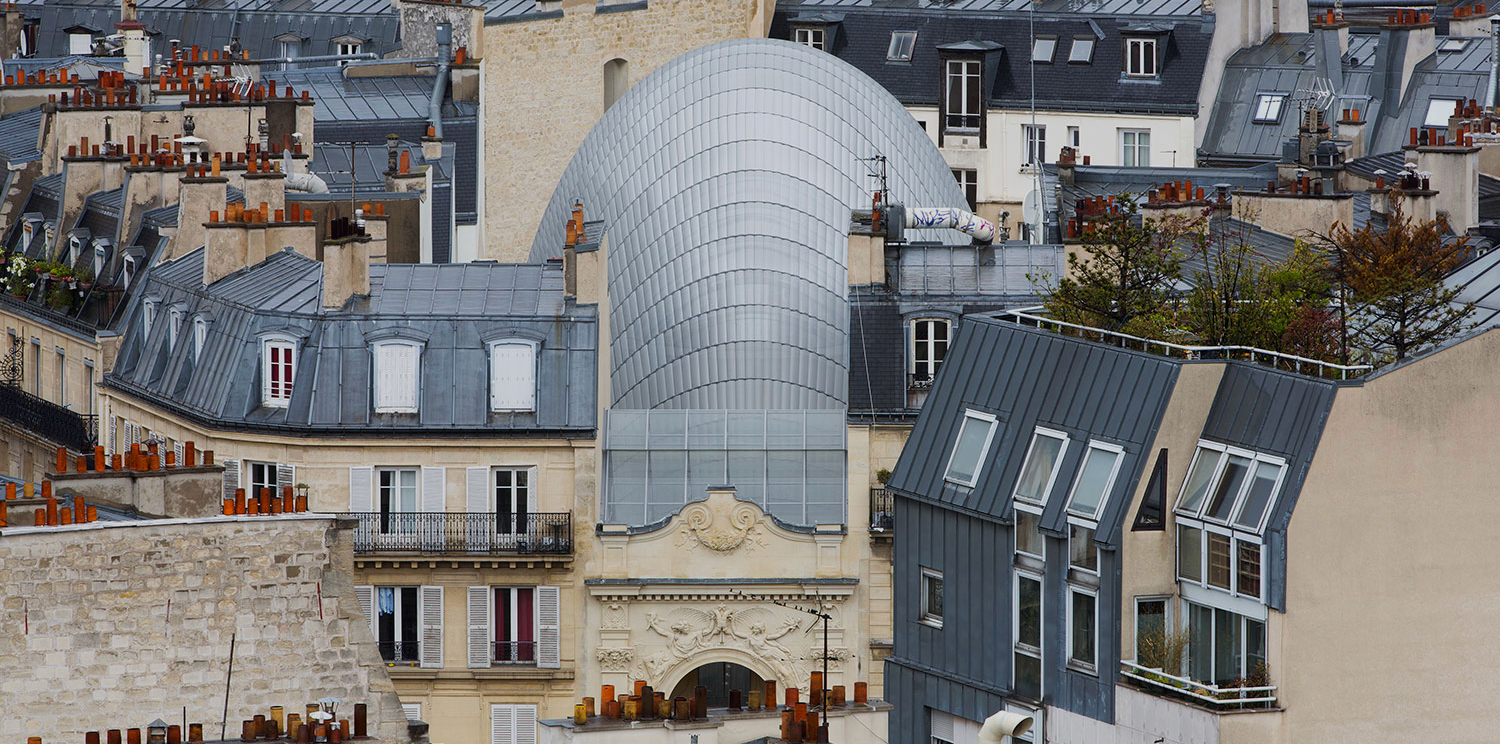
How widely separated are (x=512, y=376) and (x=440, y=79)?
31444 mm

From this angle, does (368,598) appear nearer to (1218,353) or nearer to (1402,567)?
(1218,353)

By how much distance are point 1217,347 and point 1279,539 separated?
2431 mm

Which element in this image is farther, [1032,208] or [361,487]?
[1032,208]

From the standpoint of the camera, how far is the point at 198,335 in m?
55.3

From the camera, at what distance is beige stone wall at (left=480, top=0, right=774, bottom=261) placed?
7956 centimetres

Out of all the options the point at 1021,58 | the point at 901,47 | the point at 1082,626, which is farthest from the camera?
the point at 901,47

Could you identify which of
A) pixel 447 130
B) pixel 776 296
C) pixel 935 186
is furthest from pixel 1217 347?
pixel 447 130

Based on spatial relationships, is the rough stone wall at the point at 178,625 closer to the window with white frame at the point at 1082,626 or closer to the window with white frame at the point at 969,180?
the window with white frame at the point at 1082,626

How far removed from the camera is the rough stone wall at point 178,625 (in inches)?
1383

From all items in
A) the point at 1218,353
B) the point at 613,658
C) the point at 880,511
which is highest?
the point at 1218,353

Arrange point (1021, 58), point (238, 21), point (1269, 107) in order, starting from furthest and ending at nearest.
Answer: point (238, 21) < point (1021, 58) < point (1269, 107)

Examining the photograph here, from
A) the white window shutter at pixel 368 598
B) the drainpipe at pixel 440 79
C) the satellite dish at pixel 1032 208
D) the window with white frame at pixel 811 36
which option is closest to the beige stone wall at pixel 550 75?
the drainpipe at pixel 440 79

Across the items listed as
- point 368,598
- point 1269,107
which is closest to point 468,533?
point 368,598

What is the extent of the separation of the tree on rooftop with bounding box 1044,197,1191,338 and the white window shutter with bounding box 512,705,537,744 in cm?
1165
